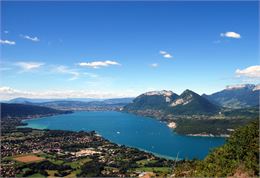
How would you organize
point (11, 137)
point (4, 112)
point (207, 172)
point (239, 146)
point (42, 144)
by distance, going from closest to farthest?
point (207, 172), point (239, 146), point (42, 144), point (11, 137), point (4, 112)

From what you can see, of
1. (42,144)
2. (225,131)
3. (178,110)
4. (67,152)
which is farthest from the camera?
(178,110)

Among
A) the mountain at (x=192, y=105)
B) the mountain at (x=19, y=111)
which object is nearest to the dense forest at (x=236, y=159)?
the mountain at (x=19, y=111)

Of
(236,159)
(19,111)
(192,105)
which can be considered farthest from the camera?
(192,105)

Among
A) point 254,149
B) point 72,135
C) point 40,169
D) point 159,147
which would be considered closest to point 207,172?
point 254,149

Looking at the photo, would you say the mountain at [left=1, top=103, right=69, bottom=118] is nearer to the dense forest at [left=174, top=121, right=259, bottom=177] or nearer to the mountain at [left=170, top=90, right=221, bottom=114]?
the mountain at [left=170, top=90, right=221, bottom=114]

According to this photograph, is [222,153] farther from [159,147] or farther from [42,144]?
[42,144]

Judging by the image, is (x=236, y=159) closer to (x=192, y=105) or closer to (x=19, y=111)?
(x=19, y=111)

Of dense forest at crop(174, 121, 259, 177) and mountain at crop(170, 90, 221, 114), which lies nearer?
dense forest at crop(174, 121, 259, 177)

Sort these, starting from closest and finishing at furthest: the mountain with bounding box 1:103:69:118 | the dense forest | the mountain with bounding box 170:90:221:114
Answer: the dense forest
the mountain with bounding box 1:103:69:118
the mountain with bounding box 170:90:221:114

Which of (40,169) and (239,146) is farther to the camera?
(40,169)

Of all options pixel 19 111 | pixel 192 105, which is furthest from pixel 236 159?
pixel 192 105

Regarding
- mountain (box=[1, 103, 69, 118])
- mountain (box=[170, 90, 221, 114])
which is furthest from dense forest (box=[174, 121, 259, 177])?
mountain (box=[170, 90, 221, 114])
